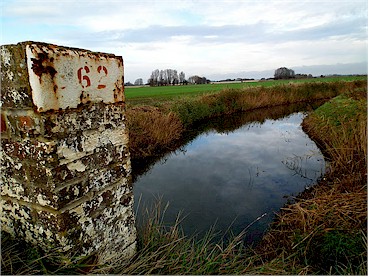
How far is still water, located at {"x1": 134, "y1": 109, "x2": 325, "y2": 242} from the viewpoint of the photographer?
4477 millimetres

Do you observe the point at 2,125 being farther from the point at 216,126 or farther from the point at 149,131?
the point at 216,126

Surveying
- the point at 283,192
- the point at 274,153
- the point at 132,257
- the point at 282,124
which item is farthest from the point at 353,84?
the point at 132,257

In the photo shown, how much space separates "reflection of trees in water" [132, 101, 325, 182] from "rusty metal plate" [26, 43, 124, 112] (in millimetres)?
4906

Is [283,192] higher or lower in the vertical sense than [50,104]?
lower

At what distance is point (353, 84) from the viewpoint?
25.3m

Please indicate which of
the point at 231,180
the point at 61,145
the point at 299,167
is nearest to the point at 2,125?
the point at 61,145

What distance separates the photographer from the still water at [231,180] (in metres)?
4.48

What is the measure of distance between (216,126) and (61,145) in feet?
37.4

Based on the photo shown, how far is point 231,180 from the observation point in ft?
20.1

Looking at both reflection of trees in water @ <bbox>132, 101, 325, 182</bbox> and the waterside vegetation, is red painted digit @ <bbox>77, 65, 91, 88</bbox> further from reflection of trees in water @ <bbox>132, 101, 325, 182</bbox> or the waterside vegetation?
reflection of trees in water @ <bbox>132, 101, 325, 182</bbox>

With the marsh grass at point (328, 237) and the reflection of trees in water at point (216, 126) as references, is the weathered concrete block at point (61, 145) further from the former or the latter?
the reflection of trees in water at point (216, 126)

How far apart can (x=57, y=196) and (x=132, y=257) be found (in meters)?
0.94

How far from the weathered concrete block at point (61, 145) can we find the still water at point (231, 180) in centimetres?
142

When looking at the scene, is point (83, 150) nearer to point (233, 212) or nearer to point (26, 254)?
point (26, 254)
